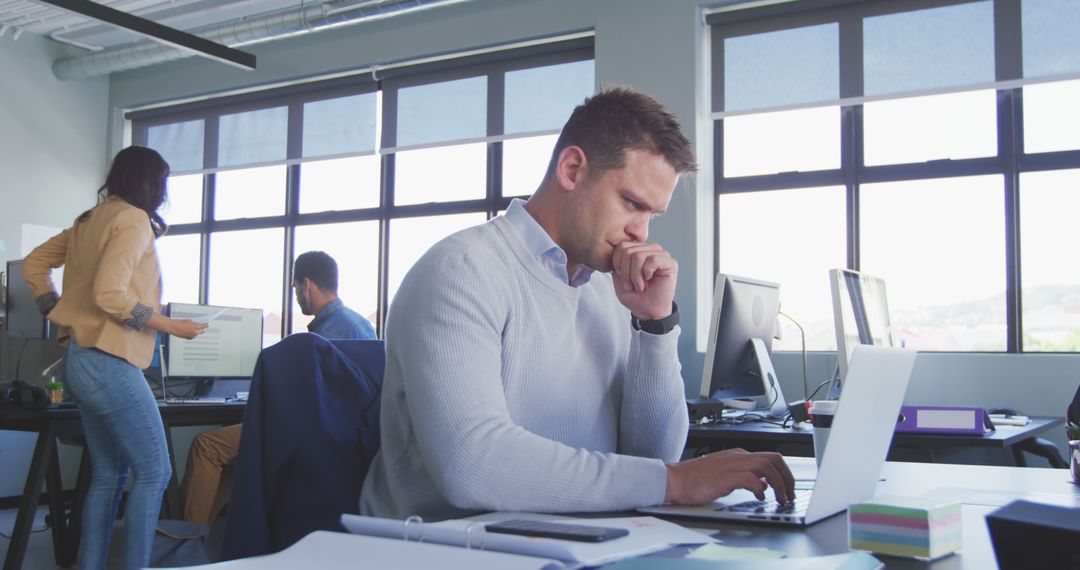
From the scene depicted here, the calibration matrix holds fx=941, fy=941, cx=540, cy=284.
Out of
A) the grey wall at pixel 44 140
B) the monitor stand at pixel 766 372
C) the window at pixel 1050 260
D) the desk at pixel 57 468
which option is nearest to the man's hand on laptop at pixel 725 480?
the monitor stand at pixel 766 372

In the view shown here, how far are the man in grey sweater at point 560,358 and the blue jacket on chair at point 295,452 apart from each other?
5 centimetres

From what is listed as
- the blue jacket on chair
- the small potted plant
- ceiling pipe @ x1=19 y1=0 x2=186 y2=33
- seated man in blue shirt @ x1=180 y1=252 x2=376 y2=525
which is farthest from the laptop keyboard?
ceiling pipe @ x1=19 y1=0 x2=186 y2=33

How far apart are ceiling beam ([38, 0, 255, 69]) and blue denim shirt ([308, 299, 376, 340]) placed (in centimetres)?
191

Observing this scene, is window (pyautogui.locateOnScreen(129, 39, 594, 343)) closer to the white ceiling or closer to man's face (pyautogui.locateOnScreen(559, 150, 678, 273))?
the white ceiling

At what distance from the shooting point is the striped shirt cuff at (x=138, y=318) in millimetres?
2744

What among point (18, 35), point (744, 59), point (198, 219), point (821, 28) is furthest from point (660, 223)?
point (18, 35)

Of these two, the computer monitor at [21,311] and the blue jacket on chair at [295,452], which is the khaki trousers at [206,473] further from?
the blue jacket on chair at [295,452]

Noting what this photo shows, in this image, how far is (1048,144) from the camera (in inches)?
167

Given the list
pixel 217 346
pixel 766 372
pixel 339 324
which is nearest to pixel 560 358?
pixel 766 372

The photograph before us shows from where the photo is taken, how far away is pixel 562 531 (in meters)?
0.77

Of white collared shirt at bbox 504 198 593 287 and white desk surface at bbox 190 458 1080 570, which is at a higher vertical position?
white collared shirt at bbox 504 198 593 287

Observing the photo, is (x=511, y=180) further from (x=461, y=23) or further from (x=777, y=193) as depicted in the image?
(x=777, y=193)

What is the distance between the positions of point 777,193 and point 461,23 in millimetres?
2122

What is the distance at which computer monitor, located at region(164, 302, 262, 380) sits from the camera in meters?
4.24
